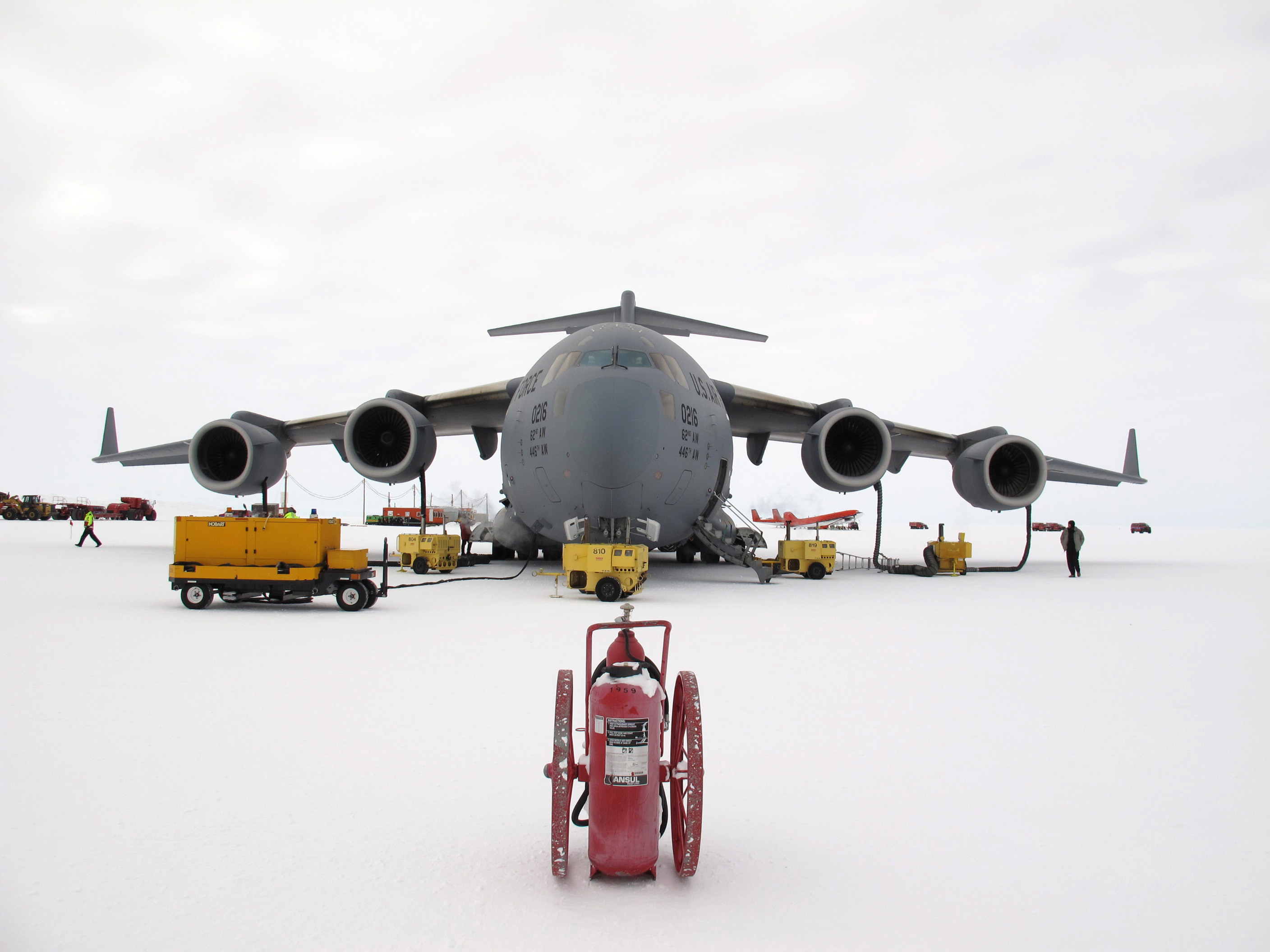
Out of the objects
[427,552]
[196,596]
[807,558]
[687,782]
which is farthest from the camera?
[807,558]

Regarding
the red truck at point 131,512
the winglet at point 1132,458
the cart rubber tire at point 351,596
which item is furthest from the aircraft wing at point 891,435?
the red truck at point 131,512

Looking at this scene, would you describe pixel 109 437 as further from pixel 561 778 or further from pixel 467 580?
pixel 561 778

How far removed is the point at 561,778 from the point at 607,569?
800cm

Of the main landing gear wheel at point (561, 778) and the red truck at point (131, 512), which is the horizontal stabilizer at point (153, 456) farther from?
the red truck at point (131, 512)

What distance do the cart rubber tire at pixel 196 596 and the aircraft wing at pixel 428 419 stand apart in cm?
735

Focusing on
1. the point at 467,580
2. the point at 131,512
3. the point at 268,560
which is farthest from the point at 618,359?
the point at 131,512

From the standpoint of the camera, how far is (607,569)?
10.7 m

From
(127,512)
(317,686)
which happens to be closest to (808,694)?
(317,686)

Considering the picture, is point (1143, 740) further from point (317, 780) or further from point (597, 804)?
point (317, 780)

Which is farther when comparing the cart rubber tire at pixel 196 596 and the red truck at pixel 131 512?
the red truck at pixel 131 512

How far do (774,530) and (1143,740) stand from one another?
1901 inches

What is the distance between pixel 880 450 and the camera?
50.8ft

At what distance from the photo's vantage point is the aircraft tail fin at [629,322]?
57.2 ft

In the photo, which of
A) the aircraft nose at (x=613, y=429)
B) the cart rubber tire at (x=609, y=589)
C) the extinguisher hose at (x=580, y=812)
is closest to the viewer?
the extinguisher hose at (x=580, y=812)
